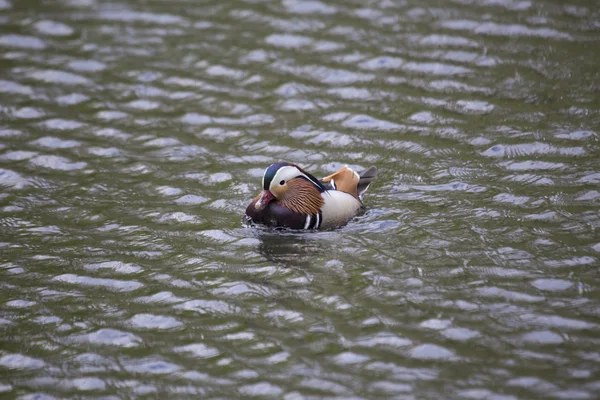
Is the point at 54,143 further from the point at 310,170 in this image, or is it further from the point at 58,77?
the point at 310,170

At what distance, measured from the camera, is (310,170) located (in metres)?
9.69

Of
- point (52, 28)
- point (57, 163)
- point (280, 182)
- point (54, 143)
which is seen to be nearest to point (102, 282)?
point (280, 182)

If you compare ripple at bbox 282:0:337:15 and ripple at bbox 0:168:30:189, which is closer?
ripple at bbox 0:168:30:189

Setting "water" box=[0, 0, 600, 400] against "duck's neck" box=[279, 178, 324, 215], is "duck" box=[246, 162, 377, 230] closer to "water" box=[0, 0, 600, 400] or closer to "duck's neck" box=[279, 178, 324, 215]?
"duck's neck" box=[279, 178, 324, 215]

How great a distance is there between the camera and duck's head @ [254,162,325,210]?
8.28 meters

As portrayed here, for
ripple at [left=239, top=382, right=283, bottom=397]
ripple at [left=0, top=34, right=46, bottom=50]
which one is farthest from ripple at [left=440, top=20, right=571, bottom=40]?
ripple at [left=239, top=382, right=283, bottom=397]

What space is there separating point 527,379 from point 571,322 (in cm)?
83

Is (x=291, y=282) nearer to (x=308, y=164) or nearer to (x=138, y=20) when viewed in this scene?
(x=308, y=164)

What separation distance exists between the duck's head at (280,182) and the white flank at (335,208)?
296 mm

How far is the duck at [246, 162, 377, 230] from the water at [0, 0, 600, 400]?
0.15 meters

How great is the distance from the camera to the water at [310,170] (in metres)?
6.32

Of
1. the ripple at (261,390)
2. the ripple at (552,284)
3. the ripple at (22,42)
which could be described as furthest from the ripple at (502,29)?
the ripple at (261,390)

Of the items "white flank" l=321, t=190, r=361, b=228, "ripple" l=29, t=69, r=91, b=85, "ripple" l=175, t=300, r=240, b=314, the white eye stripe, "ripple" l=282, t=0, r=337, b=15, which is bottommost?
"ripple" l=175, t=300, r=240, b=314

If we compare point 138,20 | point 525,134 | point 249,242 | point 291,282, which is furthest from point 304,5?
point 291,282
